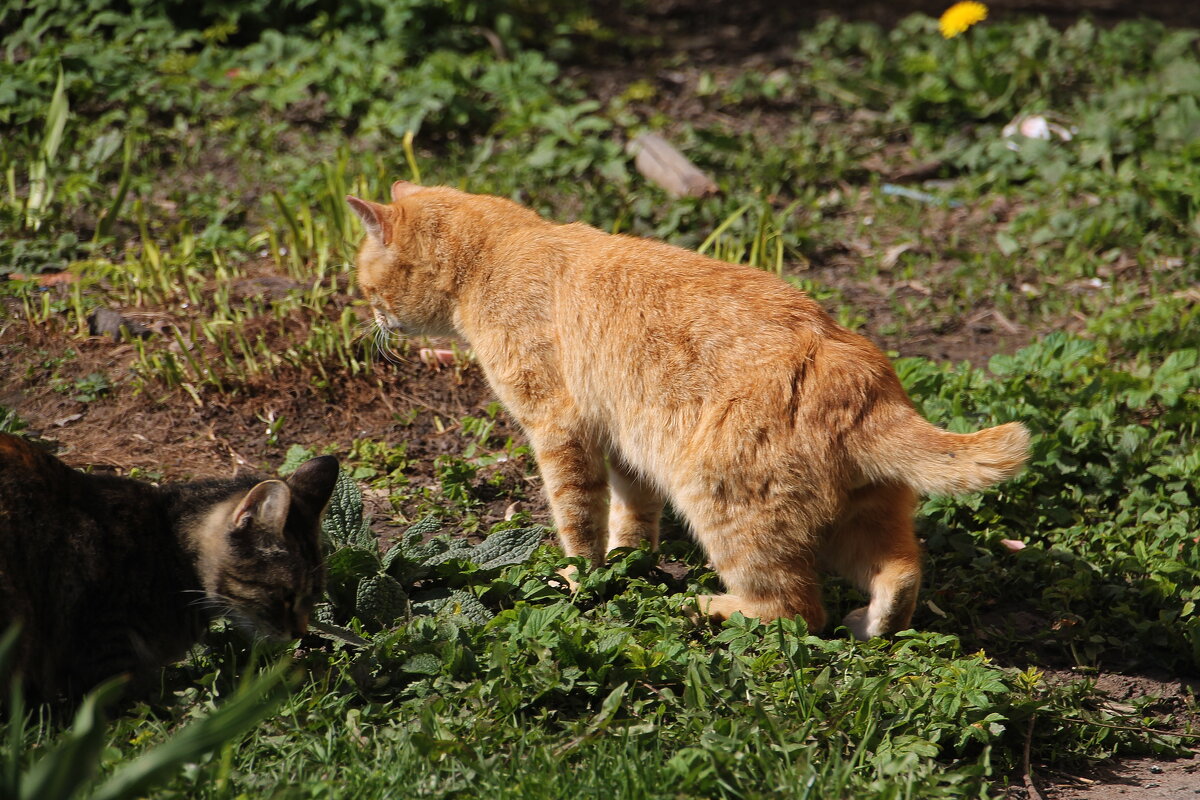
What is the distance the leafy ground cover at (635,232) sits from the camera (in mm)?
3635

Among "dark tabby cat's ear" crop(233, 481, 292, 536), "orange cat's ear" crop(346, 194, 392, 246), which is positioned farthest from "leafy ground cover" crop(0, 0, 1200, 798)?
"orange cat's ear" crop(346, 194, 392, 246)

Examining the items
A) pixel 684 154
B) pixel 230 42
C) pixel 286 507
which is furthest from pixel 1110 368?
pixel 230 42

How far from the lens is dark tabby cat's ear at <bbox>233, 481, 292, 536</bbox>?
3635mm

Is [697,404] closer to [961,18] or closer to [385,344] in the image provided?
[385,344]

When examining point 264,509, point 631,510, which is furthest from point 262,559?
point 631,510

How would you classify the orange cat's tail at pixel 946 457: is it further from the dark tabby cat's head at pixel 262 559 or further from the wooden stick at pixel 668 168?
the wooden stick at pixel 668 168

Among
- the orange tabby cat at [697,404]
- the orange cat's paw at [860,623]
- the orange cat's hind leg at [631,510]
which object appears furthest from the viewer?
the orange cat's hind leg at [631,510]

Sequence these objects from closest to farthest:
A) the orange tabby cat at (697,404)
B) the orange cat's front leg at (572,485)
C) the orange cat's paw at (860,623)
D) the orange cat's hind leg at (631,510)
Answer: the orange tabby cat at (697,404)
the orange cat's paw at (860,623)
the orange cat's front leg at (572,485)
the orange cat's hind leg at (631,510)

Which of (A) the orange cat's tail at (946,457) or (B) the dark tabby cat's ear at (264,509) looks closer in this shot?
(B) the dark tabby cat's ear at (264,509)

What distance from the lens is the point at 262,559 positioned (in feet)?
12.1

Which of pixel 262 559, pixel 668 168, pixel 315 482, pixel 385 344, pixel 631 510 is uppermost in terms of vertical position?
pixel 315 482

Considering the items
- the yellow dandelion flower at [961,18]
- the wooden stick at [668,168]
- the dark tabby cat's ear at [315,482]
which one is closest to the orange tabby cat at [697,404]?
the dark tabby cat's ear at [315,482]

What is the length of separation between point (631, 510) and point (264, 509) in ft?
6.00

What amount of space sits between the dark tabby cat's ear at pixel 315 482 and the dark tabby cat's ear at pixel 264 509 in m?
0.19
